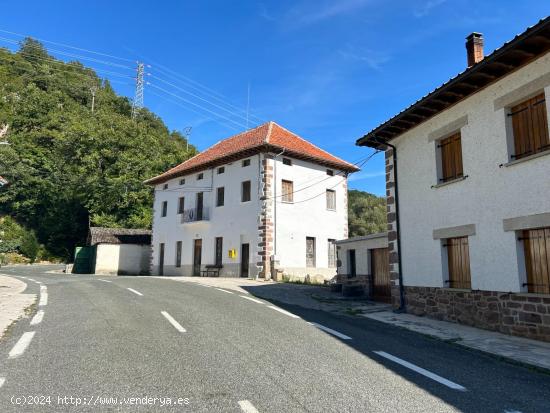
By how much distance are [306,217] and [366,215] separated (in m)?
27.6

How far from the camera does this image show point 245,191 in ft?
84.1

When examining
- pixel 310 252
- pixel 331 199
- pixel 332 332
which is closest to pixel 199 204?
pixel 310 252

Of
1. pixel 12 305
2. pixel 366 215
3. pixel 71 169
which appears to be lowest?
pixel 12 305

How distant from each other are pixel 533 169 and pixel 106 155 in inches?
1730

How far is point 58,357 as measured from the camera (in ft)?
18.8

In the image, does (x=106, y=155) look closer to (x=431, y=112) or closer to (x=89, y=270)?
(x=89, y=270)

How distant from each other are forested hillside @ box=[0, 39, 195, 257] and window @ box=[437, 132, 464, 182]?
35.8 metres

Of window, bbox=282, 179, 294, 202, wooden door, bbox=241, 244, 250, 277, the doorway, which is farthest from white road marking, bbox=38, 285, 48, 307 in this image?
window, bbox=282, 179, 294, 202

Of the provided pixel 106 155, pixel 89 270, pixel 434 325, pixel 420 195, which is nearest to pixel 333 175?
pixel 420 195

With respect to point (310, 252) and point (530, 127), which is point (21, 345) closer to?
point (530, 127)

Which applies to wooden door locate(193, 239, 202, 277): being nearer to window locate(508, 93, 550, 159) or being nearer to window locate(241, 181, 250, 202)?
window locate(241, 181, 250, 202)

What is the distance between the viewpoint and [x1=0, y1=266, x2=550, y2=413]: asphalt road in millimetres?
4260

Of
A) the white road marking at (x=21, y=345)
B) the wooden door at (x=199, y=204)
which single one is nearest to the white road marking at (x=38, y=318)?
the white road marking at (x=21, y=345)

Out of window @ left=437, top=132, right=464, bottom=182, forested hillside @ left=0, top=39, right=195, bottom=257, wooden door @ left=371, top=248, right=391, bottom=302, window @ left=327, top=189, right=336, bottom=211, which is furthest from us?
forested hillside @ left=0, top=39, right=195, bottom=257
